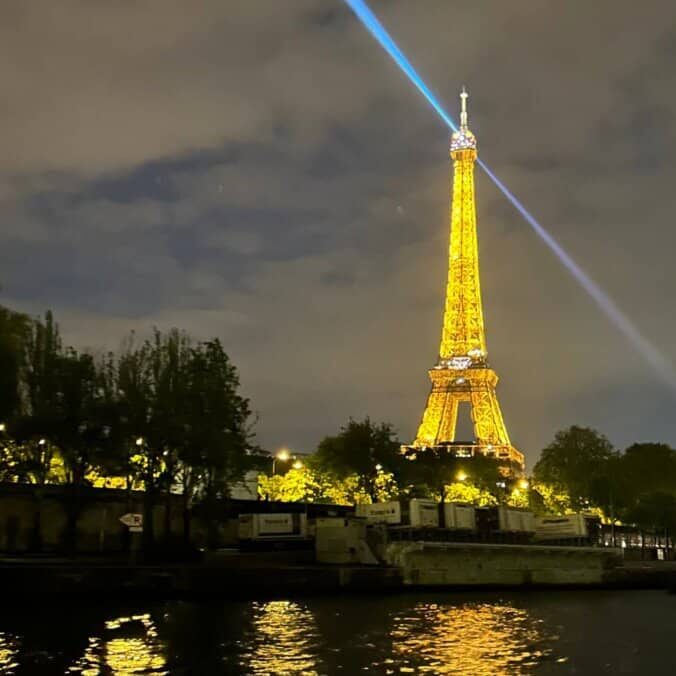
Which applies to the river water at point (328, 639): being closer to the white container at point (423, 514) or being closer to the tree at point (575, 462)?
the white container at point (423, 514)

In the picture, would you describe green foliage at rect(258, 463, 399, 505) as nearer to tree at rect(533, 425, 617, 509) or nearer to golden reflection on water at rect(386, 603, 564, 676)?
tree at rect(533, 425, 617, 509)

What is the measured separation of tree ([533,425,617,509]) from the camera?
92.8m

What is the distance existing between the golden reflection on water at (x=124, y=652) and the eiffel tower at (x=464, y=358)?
93.3m

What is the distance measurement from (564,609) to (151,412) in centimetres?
2222

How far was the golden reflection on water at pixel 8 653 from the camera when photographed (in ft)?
69.2

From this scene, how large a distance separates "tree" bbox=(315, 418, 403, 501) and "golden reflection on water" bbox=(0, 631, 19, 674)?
50.3 meters

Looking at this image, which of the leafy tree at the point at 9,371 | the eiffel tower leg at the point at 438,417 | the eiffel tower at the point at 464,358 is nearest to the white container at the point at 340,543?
the leafy tree at the point at 9,371

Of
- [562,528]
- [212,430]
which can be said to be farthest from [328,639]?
[562,528]

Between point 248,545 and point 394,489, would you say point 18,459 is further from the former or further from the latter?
point 394,489

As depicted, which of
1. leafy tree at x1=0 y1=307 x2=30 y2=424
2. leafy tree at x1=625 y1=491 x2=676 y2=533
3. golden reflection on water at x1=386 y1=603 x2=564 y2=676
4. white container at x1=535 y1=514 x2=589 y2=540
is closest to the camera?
golden reflection on water at x1=386 y1=603 x2=564 y2=676

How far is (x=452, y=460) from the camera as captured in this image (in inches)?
3501

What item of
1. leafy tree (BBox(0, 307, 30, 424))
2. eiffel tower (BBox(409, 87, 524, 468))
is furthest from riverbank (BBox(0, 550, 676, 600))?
eiffel tower (BBox(409, 87, 524, 468))

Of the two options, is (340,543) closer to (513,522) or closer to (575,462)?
(513,522)

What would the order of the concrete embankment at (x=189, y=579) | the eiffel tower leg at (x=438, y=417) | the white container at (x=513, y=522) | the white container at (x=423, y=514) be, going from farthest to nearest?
the eiffel tower leg at (x=438, y=417)
the white container at (x=513, y=522)
the white container at (x=423, y=514)
the concrete embankment at (x=189, y=579)
